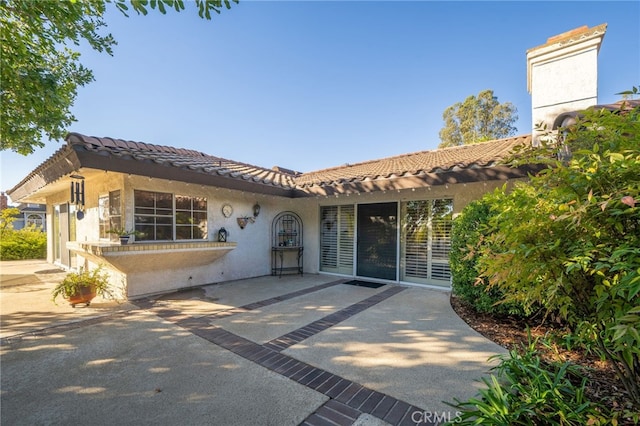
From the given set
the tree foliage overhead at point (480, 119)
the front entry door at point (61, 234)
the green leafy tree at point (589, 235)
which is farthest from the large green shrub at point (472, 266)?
the tree foliage overhead at point (480, 119)

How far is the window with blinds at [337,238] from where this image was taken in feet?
29.2

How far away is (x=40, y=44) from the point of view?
4918 mm

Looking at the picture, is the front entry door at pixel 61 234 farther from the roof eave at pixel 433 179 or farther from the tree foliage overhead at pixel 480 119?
the tree foliage overhead at pixel 480 119

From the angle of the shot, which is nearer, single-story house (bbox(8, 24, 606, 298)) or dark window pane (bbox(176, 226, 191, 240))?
single-story house (bbox(8, 24, 606, 298))

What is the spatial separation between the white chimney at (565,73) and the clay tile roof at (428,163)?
977mm

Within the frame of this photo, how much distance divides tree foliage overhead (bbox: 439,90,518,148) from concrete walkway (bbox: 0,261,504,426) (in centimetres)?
2102

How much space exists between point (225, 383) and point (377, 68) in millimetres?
10115

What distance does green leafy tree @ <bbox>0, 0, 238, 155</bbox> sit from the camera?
3.63 meters

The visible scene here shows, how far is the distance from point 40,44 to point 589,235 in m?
8.48

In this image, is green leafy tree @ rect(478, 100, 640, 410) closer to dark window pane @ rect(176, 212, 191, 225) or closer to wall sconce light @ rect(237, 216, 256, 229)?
dark window pane @ rect(176, 212, 191, 225)

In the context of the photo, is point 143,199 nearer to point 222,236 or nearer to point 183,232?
point 183,232

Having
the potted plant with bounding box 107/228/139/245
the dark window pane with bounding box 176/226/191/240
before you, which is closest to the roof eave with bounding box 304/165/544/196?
the dark window pane with bounding box 176/226/191/240

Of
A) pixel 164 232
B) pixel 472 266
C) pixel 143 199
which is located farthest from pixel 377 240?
pixel 143 199

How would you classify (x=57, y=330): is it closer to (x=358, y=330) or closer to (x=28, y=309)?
(x=28, y=309)
